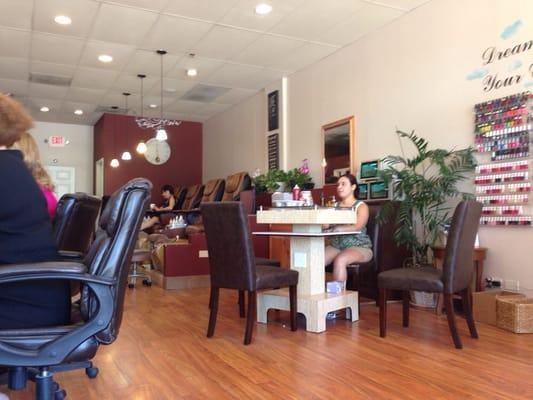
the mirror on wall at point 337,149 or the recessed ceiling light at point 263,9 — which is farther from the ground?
the recessed ceiling light at point 263,9

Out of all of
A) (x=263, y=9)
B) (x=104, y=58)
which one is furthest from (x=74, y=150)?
(x=263, y=9)

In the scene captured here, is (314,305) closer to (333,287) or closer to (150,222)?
(333,287)

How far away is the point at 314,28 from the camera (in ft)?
17.2

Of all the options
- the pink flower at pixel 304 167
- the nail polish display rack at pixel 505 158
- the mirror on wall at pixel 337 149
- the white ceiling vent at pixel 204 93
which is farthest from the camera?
the white ceiling vent at pixel 204 93

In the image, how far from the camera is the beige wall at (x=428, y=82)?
3.87 metres

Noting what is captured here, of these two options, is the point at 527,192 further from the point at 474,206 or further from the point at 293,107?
the point at 293,107

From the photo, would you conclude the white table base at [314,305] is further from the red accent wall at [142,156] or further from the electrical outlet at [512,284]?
the red accent wall at [142,156]

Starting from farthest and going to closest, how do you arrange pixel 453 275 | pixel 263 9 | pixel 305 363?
pixel 263 9 < pixel 453 275 < pixel 305 363

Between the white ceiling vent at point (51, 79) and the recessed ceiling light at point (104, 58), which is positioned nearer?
the recessed ceiling light at point (104, 58)

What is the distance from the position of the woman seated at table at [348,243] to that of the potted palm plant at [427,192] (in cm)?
28

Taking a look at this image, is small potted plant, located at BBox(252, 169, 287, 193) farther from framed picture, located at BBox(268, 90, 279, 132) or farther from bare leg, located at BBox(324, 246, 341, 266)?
bare leg, located at BBox(324, 246, 341, 266)

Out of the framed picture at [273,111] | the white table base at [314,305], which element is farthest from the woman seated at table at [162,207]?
the white table base at [314,305]

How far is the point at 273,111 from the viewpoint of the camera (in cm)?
731

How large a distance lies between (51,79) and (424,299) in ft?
20.0
